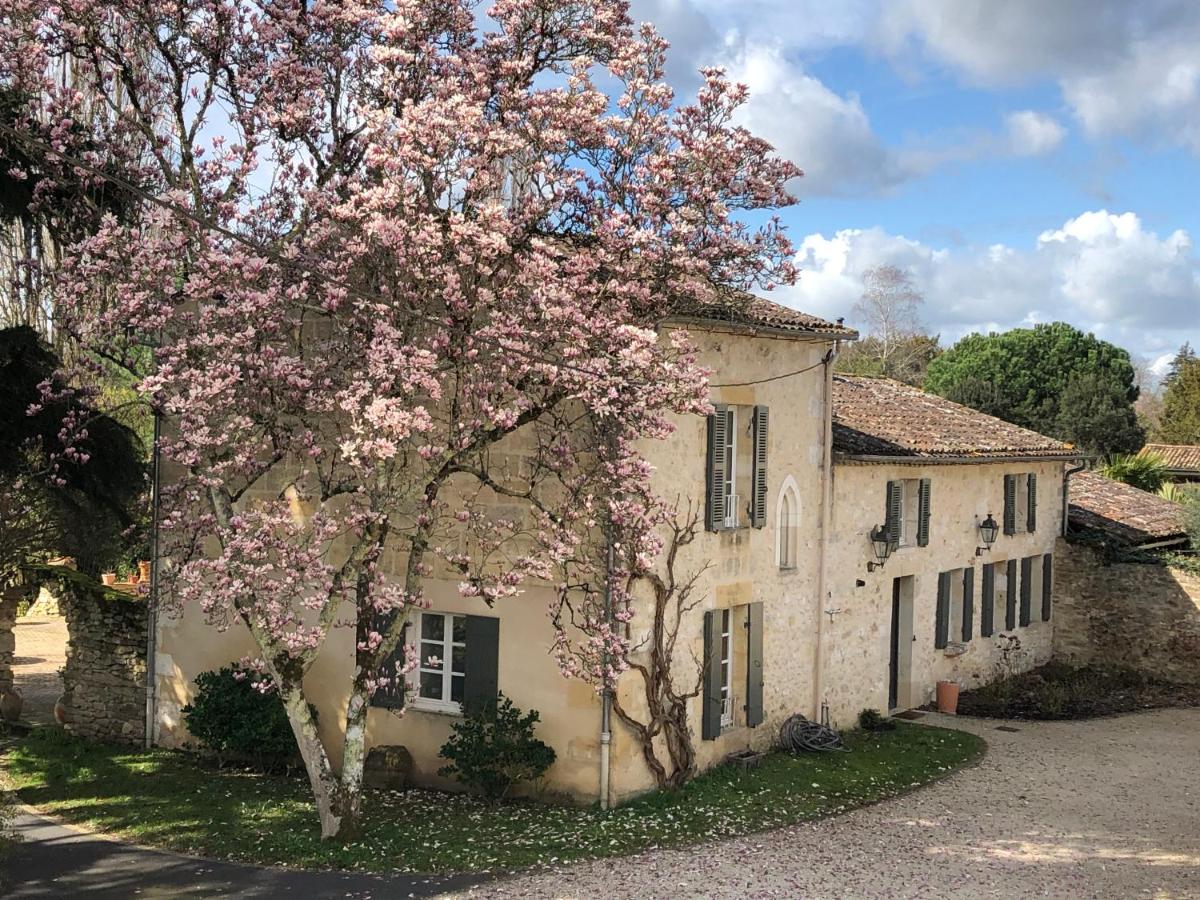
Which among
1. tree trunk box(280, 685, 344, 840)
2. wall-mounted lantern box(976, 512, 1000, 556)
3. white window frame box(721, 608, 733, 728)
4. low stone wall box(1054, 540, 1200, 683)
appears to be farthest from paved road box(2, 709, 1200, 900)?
low stone wall box(1054, 540, 1200, 683)

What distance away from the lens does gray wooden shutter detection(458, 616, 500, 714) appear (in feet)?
44.0

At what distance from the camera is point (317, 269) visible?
36.3 feet

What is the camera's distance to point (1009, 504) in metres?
21.9

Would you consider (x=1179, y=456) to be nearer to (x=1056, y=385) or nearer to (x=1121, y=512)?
(x=1056, y=385)

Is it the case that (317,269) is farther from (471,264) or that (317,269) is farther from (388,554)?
(388,554)

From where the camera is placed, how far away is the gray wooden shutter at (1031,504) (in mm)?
22438

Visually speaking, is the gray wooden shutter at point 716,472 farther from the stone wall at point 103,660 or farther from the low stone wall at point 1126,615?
the low stone wall at point 1126,615

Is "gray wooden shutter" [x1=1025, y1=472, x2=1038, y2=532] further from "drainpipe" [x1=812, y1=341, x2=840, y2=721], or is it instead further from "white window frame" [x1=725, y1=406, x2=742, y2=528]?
"white window frame" [x1=725, y1=406, x2=742, y2=528]

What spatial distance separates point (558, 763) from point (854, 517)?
21.1ft

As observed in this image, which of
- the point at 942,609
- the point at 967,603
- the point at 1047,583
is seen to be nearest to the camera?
the point at 942,609

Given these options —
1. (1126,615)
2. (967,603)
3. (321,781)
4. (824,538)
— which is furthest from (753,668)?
(1126,615)

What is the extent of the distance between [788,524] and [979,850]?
5101 mm

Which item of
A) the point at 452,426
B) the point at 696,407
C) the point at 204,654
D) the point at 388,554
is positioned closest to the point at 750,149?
the point at 696,407

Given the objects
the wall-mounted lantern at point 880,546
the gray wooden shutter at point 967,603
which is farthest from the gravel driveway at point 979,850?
the gray wooden shutter at point 967,603
